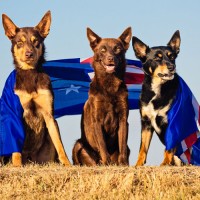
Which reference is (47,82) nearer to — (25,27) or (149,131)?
(25,27)

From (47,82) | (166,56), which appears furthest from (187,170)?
(47,82)

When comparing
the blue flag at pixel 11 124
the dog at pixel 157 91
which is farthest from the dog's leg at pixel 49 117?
the dog at pixel 157 91

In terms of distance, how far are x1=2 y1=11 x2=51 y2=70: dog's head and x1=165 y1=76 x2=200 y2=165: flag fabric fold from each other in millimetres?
2348

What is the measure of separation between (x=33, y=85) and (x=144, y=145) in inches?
80.6

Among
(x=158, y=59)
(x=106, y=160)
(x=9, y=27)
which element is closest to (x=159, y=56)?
(x=158, y=59)

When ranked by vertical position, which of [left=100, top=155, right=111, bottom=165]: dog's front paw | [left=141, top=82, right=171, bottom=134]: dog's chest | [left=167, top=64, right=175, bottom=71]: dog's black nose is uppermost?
[left=167, top=64, right=175, bottom=71]: dog's black nose

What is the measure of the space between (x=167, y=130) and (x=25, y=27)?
2886 millimetres

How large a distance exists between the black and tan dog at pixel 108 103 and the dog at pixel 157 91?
13.5 inches

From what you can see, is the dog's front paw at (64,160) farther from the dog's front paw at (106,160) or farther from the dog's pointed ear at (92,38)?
the dog's pointed ear at (92,38)

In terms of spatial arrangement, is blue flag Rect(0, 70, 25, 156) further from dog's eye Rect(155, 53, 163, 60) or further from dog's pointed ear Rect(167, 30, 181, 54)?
dog's pointed ear Rect(167, 30, 181, 54)

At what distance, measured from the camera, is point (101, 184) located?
8.05 metres

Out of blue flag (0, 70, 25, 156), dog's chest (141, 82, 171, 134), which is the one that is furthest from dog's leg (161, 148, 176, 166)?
blue flag (0, 70, 25, 156)

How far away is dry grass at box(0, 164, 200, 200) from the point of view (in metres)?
7.96

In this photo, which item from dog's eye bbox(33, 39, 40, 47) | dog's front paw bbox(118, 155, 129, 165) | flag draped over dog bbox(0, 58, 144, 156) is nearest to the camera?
dog's front paw bbox(118, 155, 129, 165)
